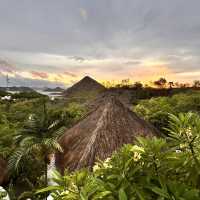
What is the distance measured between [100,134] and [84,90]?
6775 centimetres

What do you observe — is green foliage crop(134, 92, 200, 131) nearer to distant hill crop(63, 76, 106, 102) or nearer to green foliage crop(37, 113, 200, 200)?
distant hill crop(63, 76, 106, 102)

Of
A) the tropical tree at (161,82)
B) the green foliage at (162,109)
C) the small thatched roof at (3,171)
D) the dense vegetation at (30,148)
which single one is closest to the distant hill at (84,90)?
the green foliage at (162,109)

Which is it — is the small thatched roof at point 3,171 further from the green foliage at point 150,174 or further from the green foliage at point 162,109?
the green foliage at point 150,174

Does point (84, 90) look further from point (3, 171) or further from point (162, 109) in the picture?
point (3, 171)

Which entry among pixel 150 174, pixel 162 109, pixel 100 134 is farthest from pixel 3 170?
pixel 162 109

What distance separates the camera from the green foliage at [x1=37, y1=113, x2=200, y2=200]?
468 centimetres

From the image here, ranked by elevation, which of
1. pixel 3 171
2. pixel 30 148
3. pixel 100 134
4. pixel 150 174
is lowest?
pixel 3 171

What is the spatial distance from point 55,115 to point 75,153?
29518mm

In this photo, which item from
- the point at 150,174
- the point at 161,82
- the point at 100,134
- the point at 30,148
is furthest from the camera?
the point at 161,82

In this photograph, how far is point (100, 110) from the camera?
28.1m

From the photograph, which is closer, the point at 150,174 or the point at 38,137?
the point at 150,174

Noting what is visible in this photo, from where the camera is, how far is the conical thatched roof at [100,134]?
888 inches

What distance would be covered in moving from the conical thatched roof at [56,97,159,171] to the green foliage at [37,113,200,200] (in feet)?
52.5

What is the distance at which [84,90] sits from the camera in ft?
300
